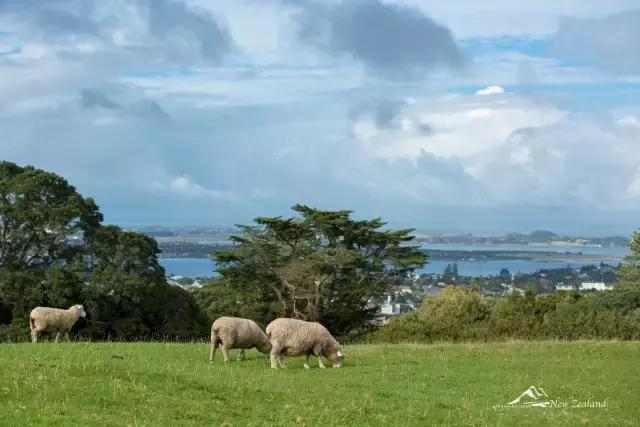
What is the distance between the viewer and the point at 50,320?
2784 centimetres

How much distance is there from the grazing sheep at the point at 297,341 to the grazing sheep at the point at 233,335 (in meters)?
0.74

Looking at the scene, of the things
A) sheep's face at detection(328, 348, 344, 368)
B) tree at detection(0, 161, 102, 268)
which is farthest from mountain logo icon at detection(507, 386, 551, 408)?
tree at detection(0, 161, 102, 268)

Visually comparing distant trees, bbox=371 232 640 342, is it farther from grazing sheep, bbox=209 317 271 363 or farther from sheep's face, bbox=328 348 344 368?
grazing sheep, bbox=209 317 271 363

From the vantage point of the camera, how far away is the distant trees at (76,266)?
4378 cm

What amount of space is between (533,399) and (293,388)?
16.9ft

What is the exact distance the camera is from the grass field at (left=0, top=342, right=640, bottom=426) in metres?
12.9

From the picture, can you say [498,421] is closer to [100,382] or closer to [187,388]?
[187,388]

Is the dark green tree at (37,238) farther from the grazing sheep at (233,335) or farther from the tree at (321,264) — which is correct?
the grazing sheep at (233,335)

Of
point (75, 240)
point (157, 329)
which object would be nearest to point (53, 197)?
point (75, 240)

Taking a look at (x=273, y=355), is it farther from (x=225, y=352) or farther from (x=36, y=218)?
(x=36, y=218)

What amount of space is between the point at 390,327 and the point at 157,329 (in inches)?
535

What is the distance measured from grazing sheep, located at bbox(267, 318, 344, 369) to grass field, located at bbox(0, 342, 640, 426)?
20.4 inches

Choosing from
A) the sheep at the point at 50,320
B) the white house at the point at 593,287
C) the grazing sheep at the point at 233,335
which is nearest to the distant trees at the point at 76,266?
the sheep at the point at 50,320

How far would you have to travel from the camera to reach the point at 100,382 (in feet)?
47.3
